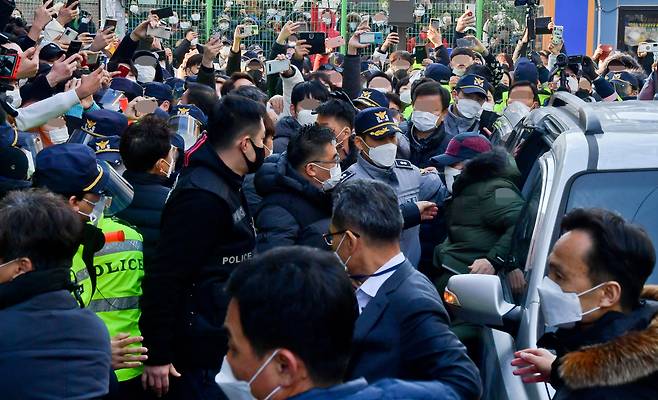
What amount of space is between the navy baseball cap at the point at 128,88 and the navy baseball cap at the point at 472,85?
2.76 meters

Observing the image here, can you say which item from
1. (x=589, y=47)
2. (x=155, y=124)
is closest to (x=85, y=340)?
(x=155, y=124)

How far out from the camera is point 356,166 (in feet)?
21.5

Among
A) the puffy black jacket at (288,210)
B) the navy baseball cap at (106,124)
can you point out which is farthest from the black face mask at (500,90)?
the puffy black jacket at (288,210)

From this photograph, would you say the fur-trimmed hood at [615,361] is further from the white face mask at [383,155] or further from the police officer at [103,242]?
the white face mask at [383,155]

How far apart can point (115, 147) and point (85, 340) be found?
3118mm

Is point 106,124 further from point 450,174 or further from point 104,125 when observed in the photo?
point 450,174

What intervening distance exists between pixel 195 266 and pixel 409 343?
4.87 feet

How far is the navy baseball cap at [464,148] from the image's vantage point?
271 inches

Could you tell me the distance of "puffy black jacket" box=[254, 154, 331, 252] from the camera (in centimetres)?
518

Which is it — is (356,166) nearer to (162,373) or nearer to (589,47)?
(162,373)

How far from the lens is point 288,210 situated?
527cm

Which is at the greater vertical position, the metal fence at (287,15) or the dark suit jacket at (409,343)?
the metal fence at (287,15)

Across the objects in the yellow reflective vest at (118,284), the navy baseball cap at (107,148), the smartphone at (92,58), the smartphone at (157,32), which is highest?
the smartphone at (157,32)

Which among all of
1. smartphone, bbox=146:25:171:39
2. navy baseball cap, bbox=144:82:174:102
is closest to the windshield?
navy baseball cap, bbox=144:82:174:102
